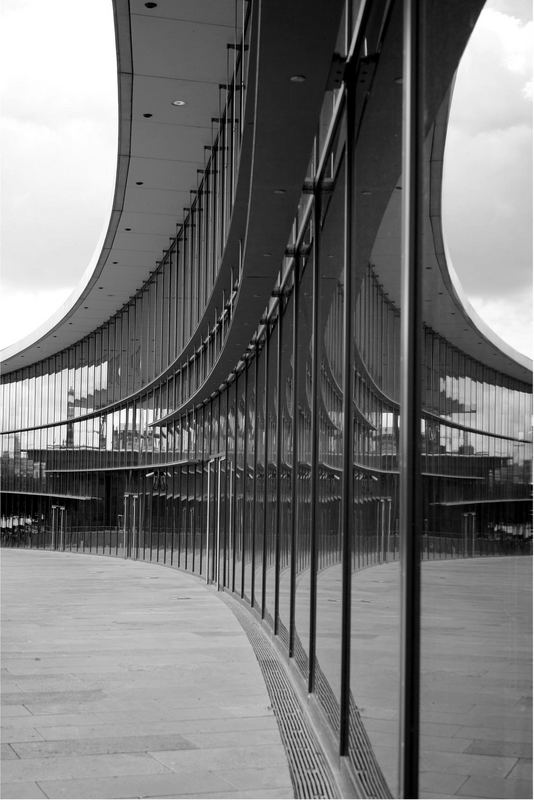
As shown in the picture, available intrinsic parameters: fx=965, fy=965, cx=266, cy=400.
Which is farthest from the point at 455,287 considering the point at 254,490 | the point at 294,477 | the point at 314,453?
the point at 254,490

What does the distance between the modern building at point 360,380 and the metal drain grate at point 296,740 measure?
0.61 ft

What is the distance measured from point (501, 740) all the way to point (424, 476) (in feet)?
4.29

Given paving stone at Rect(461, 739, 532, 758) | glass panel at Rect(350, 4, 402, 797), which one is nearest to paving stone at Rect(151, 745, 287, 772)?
glass panel at Rect(350, 4, 402, 797)

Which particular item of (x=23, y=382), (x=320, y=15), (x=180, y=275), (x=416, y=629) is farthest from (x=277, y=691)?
(x=23, y=382)

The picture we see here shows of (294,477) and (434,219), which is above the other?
(434,219)

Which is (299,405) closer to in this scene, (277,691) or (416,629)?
(277,691)

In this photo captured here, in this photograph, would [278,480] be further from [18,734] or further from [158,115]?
[158,115]

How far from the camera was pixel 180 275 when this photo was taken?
86.7 feet

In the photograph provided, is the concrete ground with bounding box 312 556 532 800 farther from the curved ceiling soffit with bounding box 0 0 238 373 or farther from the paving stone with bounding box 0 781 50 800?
the curved ceiling soffit with bounding box 0 0 238 373

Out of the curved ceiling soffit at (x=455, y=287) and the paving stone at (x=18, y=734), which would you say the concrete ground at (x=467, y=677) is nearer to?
the curved ceiling soffit at (x=455, y=287)

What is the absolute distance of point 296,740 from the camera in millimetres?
7535

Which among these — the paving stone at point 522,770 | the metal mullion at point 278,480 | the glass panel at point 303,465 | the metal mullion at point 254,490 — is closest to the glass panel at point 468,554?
the paving stone at point 522,770

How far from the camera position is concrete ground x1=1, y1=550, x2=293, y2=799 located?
635cm

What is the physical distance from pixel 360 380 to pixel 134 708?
4.11 metres
